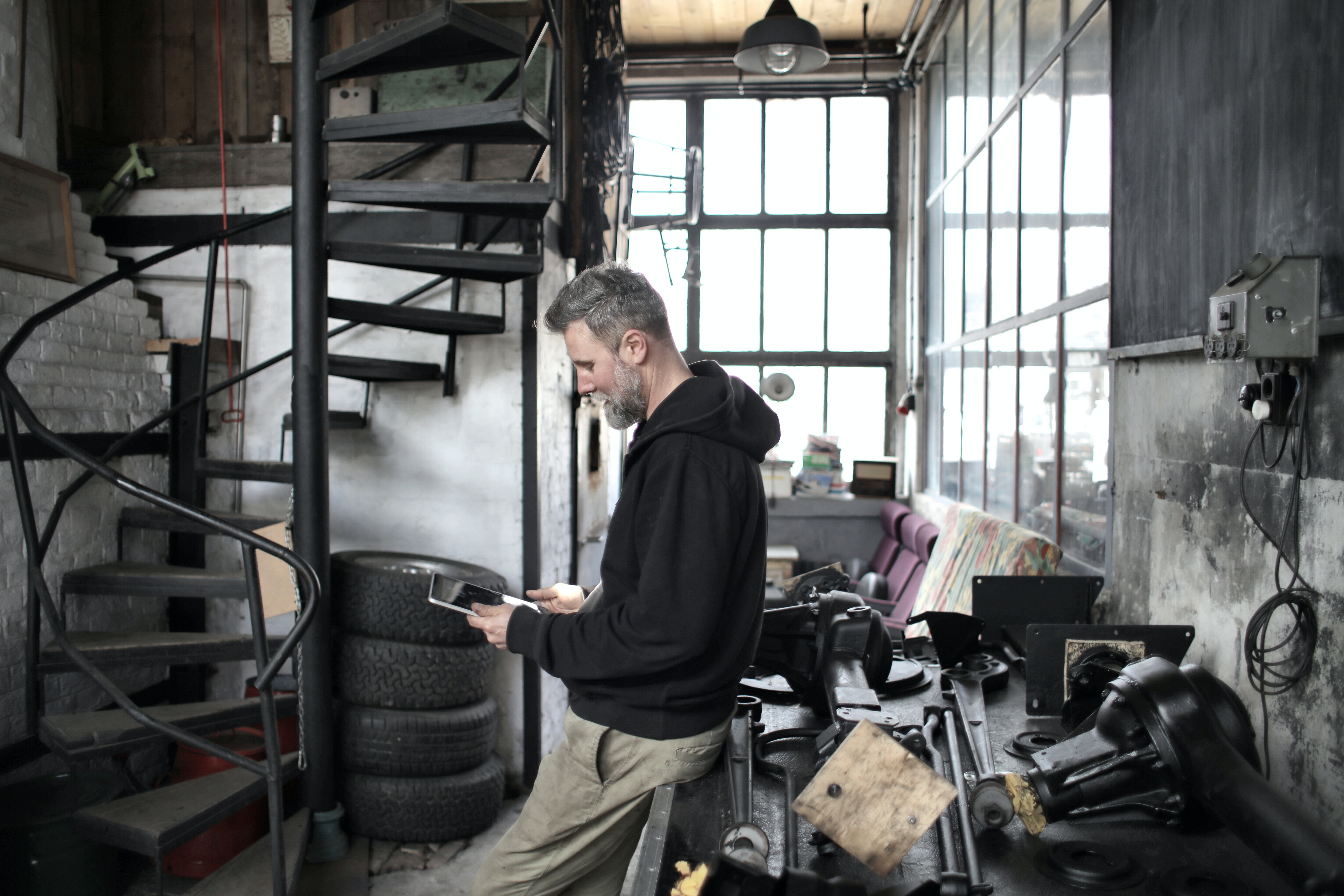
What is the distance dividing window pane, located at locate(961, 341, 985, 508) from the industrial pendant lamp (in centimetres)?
217

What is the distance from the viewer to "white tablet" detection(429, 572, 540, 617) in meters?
1.78

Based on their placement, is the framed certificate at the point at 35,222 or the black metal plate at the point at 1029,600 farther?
the framed certificate at the point at 35,222

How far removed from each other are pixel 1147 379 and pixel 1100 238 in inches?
40.1

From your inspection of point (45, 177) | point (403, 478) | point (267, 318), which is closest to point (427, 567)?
point (403, 478)

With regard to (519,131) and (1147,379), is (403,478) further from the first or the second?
(1147,379)

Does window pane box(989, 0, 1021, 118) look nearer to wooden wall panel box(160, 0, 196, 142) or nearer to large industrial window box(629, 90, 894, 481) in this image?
large industrial window box(629, 90, 894, 481)

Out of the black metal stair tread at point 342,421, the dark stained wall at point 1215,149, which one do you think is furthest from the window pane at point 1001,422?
the black metal stair tread at point 342,421

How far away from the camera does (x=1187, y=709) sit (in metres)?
1.36

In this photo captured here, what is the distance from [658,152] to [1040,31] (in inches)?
138

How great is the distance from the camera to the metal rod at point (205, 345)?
3209mm

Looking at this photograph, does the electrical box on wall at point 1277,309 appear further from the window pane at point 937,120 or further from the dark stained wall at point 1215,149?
the window pane at point 937,120

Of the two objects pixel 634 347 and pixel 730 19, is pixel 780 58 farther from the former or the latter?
pixel 634 347

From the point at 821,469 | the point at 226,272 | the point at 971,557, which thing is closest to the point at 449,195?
the point at 226,272

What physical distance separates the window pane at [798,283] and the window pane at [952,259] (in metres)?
1.40
